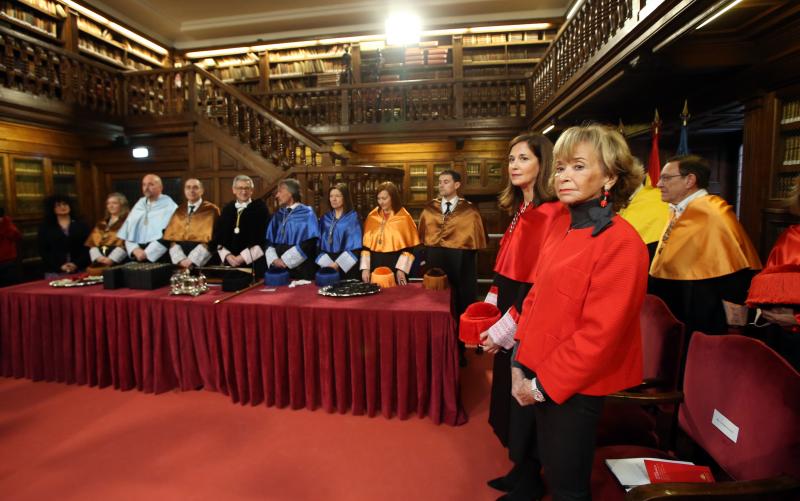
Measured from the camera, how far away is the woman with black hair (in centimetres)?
443

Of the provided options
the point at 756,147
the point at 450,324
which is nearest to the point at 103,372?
the point at 450,324

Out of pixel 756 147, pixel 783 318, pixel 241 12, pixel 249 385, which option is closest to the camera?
pixel 783 318

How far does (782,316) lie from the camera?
1.76m

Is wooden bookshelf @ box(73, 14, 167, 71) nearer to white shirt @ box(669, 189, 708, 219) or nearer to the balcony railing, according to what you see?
the balcony railing

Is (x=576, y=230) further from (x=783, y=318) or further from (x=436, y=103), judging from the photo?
(x=436, y=103)

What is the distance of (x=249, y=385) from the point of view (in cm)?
285

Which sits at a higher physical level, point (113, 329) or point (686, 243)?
point (686, 243)

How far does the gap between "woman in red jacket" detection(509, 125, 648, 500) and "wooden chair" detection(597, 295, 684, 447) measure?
449 mm

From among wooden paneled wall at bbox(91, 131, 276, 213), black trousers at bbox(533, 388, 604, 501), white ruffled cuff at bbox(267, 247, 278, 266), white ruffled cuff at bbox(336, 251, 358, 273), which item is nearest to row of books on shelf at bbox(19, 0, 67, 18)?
wooden paneled wall at bbox(91, 131, 276, 213)

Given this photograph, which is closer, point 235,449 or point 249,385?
point 235,449

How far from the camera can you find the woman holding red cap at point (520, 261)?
1658 mm

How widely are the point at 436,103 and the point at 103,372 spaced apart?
654 cm

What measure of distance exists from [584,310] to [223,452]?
2.27 metres

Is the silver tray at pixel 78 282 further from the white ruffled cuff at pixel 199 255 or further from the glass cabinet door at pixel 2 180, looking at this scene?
the glass cabinet door at pixel 2 180
